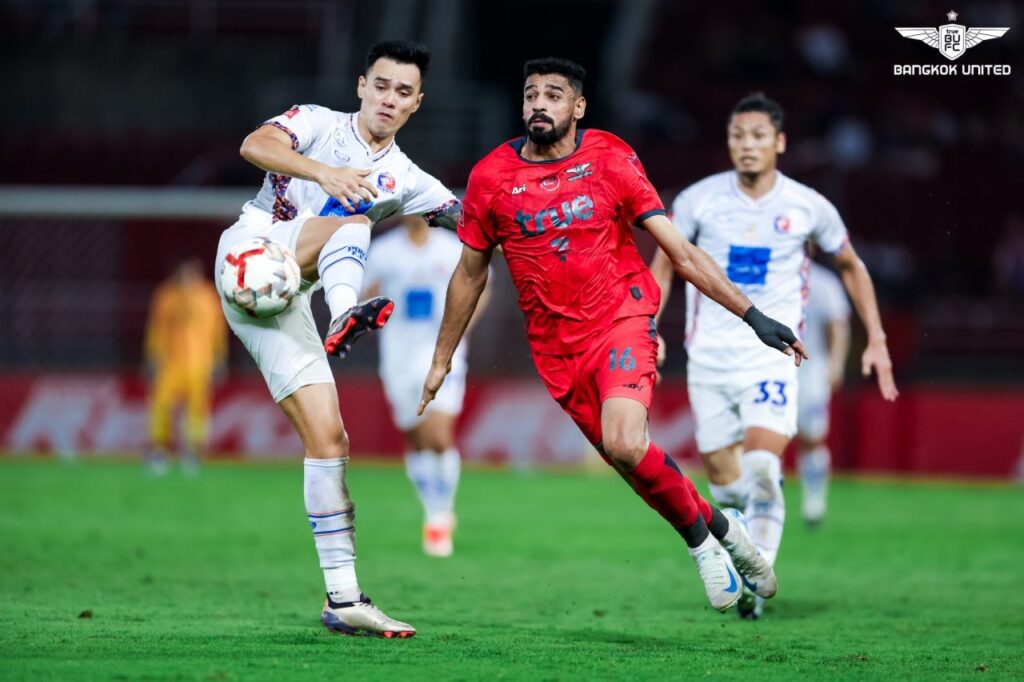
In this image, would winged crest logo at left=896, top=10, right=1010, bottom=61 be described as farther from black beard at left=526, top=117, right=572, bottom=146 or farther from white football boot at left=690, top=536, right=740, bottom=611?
white football boot at left=690, top=536, right=740, bottom=611

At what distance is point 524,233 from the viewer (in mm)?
7309

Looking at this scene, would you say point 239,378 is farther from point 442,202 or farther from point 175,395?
point 442,202

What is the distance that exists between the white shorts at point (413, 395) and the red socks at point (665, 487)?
530cm

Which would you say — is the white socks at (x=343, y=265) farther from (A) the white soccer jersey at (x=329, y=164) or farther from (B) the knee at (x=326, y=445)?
(B) the knee at (x=326, y=445)

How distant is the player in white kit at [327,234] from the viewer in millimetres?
7098

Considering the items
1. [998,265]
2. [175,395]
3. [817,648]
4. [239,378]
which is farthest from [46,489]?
[998,265]

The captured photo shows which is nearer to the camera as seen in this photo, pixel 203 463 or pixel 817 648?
pixel 817 648

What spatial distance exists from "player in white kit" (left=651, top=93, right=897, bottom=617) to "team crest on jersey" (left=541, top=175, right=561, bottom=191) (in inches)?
60.2

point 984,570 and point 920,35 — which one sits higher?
point 920,35

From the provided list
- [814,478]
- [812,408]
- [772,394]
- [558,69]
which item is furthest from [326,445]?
[812,408]

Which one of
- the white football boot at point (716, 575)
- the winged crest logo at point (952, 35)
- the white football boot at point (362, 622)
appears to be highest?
the winged crest logo at point (952, 35)

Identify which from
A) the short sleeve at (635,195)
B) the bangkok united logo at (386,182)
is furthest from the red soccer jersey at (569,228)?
the bangkok united logo at (386,182)

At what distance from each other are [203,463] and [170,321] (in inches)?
87.2

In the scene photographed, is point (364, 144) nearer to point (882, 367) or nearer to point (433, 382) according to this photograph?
point (433, 382)
